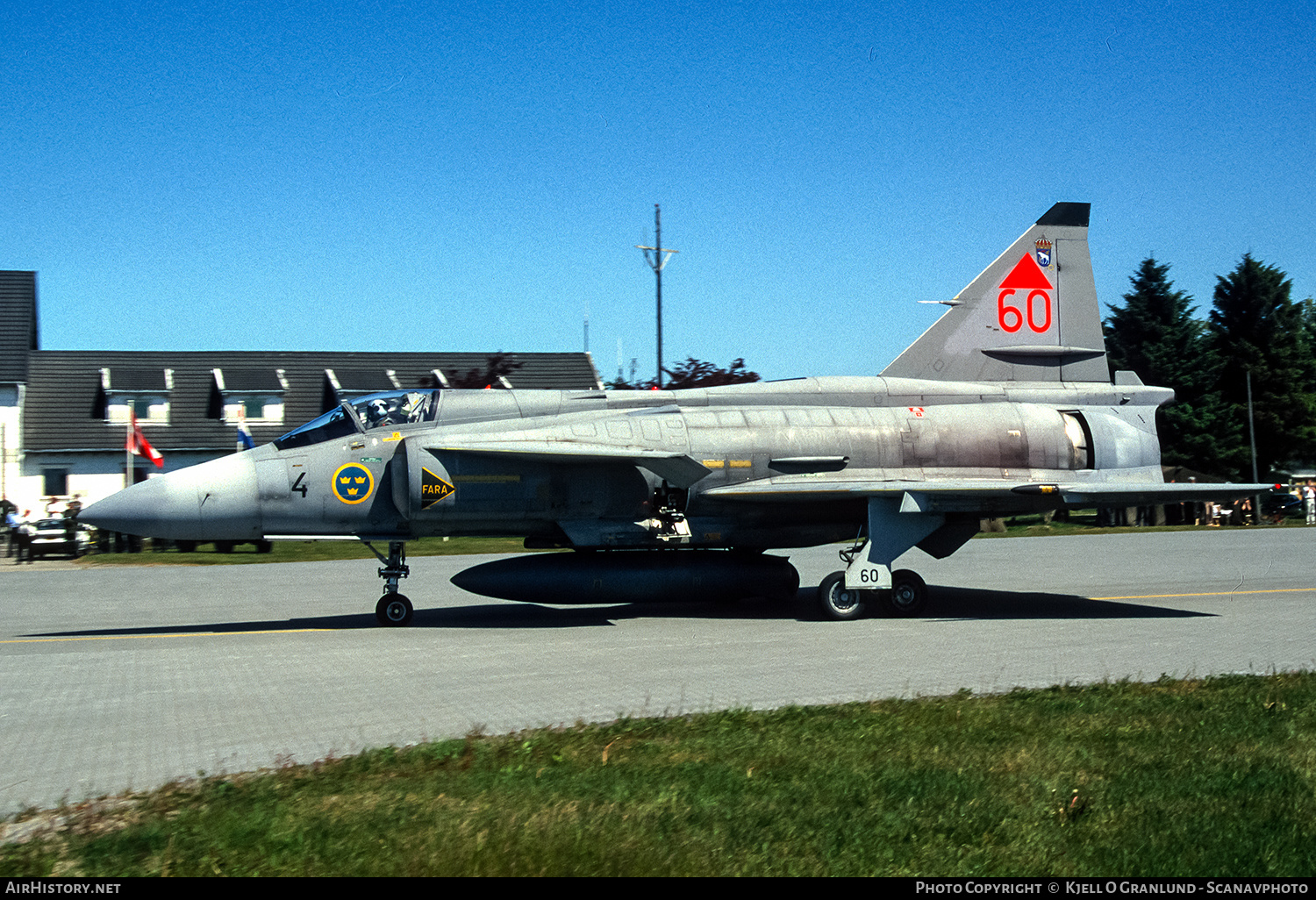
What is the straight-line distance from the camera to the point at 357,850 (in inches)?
181

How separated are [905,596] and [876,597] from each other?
54 cm

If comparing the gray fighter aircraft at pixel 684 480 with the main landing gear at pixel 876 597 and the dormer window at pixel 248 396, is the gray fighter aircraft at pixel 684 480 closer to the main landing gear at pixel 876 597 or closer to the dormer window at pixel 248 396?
the main landing gear at pixel 876 597

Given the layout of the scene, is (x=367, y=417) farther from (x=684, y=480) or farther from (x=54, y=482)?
(x=54, y=482)

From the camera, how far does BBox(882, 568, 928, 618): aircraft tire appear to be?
13.6m

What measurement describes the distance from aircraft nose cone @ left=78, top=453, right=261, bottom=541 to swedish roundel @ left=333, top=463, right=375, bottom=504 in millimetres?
953

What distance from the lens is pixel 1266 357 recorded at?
5209 centimetres

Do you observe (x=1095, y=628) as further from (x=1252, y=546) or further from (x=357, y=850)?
(x=1252, y=546)

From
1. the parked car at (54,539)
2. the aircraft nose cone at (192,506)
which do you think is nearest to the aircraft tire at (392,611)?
the aircraft nose cone at (192,506)

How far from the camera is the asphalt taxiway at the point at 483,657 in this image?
23.6ft

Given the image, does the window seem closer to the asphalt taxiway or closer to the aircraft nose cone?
the asphalt taxiway

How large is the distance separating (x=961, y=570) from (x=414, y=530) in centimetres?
1123

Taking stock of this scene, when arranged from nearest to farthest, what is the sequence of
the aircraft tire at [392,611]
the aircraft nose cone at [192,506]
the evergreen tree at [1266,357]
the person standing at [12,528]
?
the aircraft nose cone at [192,506]
the aircraft tire at [392,611]
the person standing at [12,528]
the evergreen tree at [1266,357]

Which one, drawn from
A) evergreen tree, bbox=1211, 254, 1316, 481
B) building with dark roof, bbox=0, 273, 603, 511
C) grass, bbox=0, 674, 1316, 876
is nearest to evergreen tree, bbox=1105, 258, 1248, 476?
evergreen tree, bbox=1211, 254, 1316, 481

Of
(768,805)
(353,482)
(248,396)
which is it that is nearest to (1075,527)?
(353,482)
